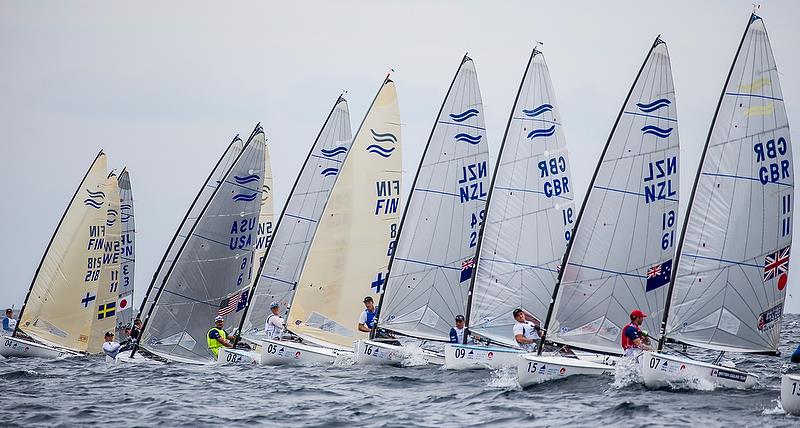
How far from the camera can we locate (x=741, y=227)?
23.5m

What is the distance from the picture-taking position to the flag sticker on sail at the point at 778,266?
23.5 meters

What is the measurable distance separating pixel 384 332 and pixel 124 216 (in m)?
17.5

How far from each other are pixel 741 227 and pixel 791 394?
18.3 ft

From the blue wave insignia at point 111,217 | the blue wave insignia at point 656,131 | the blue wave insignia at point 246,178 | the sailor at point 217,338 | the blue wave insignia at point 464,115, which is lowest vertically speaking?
the sailor at point 217,338

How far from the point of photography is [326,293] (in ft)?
99.9

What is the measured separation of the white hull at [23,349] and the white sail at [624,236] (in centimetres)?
1798

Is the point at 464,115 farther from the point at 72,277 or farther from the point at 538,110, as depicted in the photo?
the point at 72,277

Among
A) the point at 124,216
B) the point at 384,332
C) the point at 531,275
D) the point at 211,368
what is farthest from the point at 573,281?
the point at 124,216

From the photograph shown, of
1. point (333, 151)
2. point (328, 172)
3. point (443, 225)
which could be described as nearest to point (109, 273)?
point (328, 172)

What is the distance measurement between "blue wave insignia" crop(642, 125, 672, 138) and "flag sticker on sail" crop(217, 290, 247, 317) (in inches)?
508

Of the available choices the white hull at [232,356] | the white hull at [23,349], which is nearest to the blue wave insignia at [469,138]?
the white hull at [232,356]

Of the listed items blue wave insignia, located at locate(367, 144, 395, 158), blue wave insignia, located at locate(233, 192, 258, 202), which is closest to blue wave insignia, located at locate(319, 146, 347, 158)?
blue wave insignia, located at locate(233, 192, 258, 202)

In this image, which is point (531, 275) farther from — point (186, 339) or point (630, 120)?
point (186, 339)

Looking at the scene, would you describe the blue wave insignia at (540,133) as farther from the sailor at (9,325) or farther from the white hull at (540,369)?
the sailor at (9,325)
